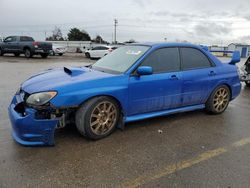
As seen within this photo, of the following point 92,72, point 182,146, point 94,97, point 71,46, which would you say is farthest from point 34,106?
point 71,46

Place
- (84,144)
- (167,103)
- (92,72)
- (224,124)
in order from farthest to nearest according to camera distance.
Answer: (224,124) < (167,103) < (92,72) < (84,144)

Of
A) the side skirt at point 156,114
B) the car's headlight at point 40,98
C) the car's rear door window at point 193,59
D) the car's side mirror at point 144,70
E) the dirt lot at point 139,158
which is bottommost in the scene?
the dirt lot at point 139,158

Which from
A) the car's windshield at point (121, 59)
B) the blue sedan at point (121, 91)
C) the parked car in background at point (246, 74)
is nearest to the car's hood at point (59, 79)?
the blue sedan at point (121, 91)

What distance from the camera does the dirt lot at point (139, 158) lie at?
9.70ft

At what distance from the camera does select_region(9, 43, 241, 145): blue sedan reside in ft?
11.8

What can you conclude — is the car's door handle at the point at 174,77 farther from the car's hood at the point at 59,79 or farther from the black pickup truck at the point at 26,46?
the black pickup truck at the point at 26,46

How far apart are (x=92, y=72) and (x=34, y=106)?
1.20 metres

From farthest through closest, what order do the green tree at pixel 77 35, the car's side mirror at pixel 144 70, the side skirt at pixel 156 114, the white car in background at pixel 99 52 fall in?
the green tree at pixel 77 35
the white car in background at pixel 99 52
the side skirt at pixel 156 114
the car's side mirror at pixel 144 70

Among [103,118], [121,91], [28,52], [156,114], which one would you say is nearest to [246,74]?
[156,114]

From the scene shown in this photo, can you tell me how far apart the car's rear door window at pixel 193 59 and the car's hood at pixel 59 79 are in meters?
1.67

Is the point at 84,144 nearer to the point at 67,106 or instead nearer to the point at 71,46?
the point at 67,106

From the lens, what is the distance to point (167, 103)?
473cm

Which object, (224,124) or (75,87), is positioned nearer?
(75,87)

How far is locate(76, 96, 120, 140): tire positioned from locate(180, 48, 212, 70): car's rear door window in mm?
1747
